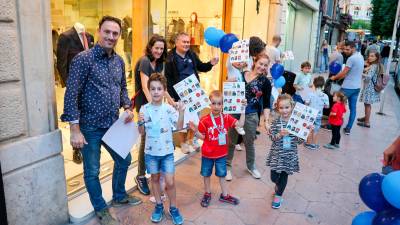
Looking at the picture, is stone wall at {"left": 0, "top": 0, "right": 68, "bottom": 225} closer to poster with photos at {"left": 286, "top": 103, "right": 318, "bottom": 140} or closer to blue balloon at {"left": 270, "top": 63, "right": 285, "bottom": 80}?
poster with photos at {"left": 286, "top": 103, "right": 318, "bottom": 140}

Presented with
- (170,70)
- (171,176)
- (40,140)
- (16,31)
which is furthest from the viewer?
(170,70)

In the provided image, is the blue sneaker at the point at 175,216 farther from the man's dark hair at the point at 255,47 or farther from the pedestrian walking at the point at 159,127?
the man's dark hair at the point at 255,47

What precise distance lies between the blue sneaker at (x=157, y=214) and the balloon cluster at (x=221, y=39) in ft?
8.11

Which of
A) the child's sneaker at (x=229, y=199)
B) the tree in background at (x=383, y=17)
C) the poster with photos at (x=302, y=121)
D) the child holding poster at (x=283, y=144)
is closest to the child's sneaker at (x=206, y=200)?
the child's sneaker at (x=229, y=199)

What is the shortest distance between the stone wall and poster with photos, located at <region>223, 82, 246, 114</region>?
175cm

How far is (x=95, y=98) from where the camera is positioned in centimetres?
287

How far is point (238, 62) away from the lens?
4.14 meters

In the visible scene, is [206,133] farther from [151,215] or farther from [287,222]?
[287,222]

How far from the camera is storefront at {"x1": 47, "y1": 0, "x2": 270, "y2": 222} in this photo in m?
5.46

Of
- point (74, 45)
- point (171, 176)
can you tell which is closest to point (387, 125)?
point (171, 176)

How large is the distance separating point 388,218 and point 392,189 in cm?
24

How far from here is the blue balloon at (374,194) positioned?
2363 mm

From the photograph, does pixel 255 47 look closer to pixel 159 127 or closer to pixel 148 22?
pixel 148 22

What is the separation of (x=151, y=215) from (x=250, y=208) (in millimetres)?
1107
